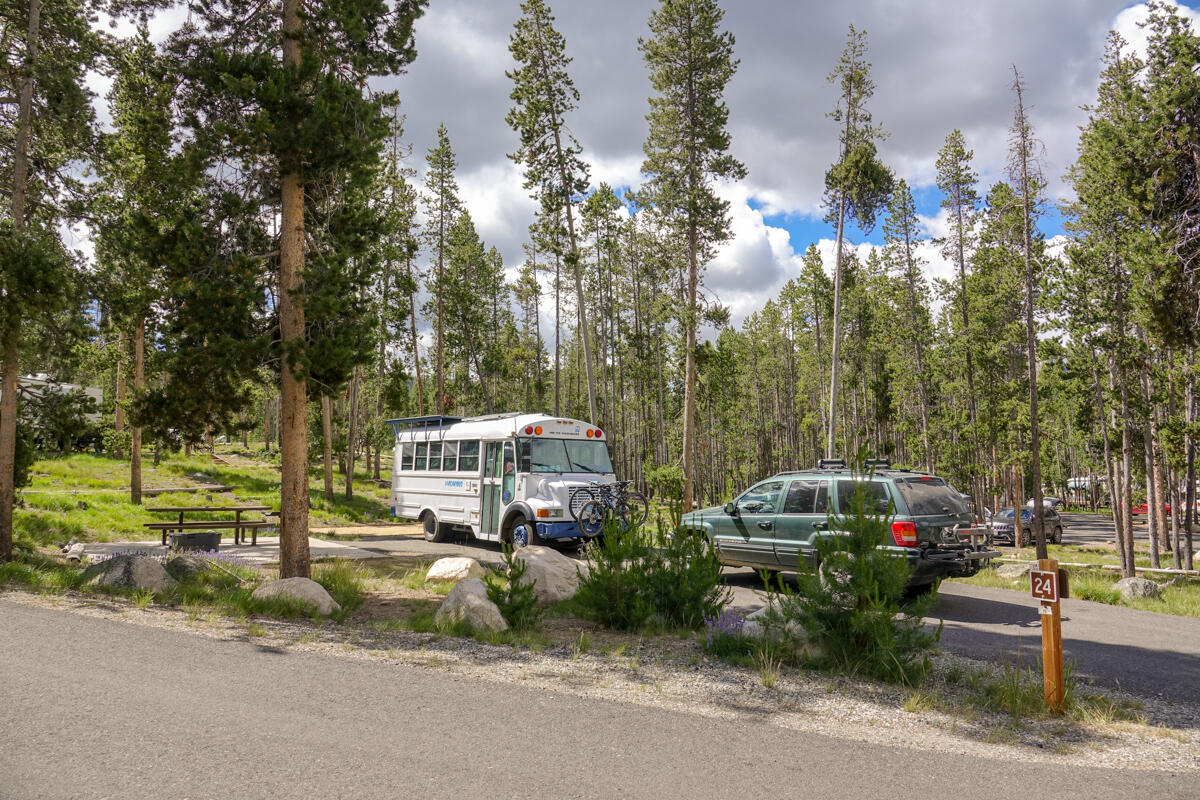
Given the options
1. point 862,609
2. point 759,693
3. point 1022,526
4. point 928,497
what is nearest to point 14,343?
point 759,693

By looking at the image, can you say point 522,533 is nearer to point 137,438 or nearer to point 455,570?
point 455,570

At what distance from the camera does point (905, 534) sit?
8805 millimetres

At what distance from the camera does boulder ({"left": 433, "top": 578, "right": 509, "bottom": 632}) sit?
777 cm

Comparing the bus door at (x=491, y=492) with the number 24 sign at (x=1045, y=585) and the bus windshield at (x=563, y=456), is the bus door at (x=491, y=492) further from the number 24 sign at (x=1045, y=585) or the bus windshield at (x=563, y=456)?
the number 24 sign at (x=1045, y=585)

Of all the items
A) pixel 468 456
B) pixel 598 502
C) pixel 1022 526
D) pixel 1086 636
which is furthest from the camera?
pixel 1022 526

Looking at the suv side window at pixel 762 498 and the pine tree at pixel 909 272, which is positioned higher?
the pine tree at pixel 909 272

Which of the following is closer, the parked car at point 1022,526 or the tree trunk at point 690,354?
the tree trunk at point 690,354

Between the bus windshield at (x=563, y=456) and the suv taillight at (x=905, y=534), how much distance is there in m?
7.50

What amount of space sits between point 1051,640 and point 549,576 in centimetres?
647

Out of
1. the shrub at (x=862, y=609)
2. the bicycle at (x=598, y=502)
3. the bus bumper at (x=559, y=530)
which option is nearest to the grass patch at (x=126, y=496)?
the bus bumper at (x=559, y=530)

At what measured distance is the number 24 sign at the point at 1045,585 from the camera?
5.32 meters

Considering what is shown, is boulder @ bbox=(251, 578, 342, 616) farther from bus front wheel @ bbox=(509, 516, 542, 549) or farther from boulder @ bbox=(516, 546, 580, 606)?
bus front wheel @ bbox=(509, 516, 542, 549)

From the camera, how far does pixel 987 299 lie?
3191cm

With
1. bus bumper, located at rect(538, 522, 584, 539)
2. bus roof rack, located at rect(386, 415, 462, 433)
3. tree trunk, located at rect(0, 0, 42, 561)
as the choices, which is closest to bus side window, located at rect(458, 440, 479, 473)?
bus roof rack, located at rect(386, 415, 462, 433)
